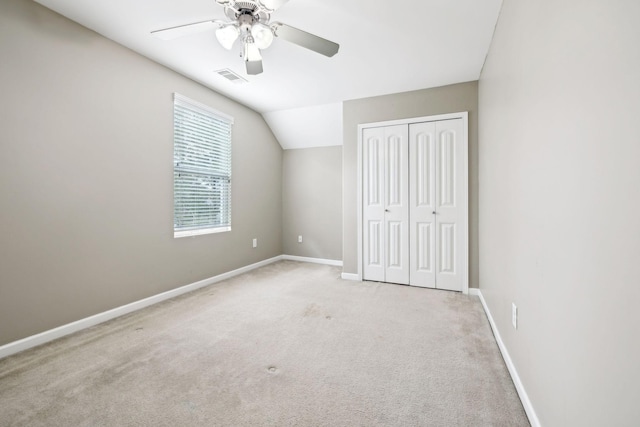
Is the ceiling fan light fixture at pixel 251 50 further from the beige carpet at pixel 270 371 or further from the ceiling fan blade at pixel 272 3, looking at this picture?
the beige carpet at pixel 270 371

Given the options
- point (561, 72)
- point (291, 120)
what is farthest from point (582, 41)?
point (291, 120)

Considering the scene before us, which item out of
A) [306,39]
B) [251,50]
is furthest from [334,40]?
[251,50]

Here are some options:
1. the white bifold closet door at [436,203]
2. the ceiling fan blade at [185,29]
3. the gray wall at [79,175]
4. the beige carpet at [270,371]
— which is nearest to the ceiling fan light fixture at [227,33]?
the ceiling fan blade at [185,29]

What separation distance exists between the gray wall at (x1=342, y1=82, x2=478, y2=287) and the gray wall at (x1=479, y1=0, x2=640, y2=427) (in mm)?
1655

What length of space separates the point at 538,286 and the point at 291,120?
13.7ft

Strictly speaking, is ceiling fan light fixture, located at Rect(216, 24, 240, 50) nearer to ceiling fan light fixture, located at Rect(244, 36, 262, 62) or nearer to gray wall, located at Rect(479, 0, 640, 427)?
ceiling fan light fixture, located at Rect(244, 36, 262, 62)

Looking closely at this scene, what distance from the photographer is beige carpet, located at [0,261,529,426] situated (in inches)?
57.3

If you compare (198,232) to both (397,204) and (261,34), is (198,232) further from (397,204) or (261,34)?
(397,204)

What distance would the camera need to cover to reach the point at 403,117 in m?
3.72

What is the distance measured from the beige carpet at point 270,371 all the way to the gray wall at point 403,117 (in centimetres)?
110

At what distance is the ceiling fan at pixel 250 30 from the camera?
189cm

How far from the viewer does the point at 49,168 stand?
2238mm

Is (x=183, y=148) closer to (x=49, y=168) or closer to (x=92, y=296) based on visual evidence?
(x=49, y=168)

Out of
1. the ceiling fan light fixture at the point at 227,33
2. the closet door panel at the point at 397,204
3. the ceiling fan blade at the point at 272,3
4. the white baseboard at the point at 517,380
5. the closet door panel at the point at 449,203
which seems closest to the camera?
the white baseboard at the point at 517,380
